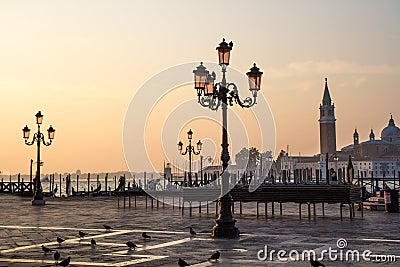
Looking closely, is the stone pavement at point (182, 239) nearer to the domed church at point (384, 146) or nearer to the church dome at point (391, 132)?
the domed church at point (384, 146)

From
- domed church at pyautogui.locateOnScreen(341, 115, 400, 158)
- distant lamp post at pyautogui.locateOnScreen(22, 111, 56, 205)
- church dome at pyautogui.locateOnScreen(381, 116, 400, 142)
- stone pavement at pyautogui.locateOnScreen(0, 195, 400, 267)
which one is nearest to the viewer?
stone pavement at pyautogui.locateOnScreen(0, 195, 400, 267)

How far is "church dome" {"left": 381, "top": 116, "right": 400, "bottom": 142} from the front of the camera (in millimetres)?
162000

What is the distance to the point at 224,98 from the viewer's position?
12117 mm

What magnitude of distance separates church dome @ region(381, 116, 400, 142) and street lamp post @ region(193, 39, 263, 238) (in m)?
157

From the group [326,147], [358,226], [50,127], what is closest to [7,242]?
[358,226]

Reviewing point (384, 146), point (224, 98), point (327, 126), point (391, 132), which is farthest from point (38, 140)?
point (391, 132)

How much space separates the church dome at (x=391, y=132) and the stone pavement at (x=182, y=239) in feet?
497

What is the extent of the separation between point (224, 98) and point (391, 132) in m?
158

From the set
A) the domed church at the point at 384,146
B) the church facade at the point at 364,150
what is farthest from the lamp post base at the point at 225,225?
the domed church at the point at 384,146

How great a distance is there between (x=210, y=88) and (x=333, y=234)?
12.4ft

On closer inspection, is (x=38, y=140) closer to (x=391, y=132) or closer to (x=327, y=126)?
(x=327, y=126)

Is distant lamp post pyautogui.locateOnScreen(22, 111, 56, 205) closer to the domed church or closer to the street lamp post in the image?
the street lamp post

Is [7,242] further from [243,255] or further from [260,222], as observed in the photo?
[260,222]

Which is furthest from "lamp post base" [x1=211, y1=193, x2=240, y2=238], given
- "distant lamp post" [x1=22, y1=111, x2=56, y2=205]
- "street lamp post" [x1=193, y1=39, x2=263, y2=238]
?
"distant lamp post" [x1=22, y1=111, x2=56, y2=205]
